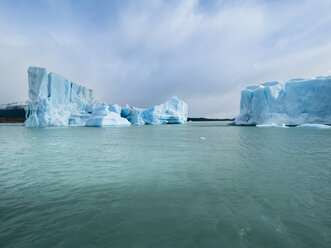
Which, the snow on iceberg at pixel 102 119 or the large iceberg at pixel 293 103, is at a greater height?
the large iceberg at pixel 293 103

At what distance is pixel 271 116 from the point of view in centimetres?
3148

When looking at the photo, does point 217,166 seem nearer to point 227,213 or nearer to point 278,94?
point 227,213

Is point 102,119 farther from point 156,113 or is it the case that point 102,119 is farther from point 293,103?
point 293,103

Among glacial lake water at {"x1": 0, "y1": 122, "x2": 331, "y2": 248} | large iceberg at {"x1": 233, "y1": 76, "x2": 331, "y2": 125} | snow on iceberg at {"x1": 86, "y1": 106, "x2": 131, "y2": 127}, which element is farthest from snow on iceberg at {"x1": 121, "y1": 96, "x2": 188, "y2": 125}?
glacial lake water at {"x1": 0, "y1": 122, "x2": 331, "y2": 248}

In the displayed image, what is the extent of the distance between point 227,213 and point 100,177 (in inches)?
131

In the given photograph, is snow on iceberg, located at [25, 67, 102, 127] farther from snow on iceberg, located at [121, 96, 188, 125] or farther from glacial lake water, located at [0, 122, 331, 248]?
glacial lake water, located at [0, 122, 331, 248]

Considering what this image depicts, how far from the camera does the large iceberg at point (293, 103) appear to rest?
92.8 ft

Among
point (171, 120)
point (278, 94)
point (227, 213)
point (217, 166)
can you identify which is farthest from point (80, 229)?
point (171, 120)

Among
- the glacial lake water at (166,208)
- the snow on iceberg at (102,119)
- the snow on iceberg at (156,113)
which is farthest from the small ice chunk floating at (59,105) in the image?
the glacial lake water at (166,208)

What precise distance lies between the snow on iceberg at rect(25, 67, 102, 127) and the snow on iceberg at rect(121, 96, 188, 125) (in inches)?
598

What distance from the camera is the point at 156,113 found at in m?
53.3

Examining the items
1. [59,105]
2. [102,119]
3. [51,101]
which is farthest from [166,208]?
[59,105]

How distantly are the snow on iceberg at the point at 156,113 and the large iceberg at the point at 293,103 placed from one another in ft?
83.5

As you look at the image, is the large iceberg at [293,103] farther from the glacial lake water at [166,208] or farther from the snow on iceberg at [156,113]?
the glacial lake water at [166,208]
